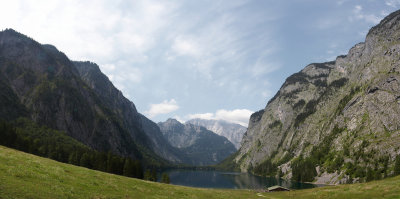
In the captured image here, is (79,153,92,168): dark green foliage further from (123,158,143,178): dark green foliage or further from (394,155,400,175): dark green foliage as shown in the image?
(394,155,400,175): dark green foliage

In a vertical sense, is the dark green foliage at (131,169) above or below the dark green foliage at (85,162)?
below

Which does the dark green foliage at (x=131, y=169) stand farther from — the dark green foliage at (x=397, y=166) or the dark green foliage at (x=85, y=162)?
the dark green foliage at (x=397, y=166)

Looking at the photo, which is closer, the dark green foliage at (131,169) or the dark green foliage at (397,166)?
the dark green foliage at (131,169)

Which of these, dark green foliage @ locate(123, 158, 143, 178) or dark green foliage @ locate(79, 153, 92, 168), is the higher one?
dark green foliage @ locate(79, 153, 92, 168)

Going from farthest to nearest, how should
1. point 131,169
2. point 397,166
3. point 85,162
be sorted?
1. point 397,166
2. point 85,162
3. point 131,169

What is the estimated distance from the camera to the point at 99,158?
468 ft

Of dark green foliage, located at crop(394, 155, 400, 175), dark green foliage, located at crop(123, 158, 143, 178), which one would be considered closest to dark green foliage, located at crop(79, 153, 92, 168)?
dark green foliage, located at crop(123, 158, 143, 178)

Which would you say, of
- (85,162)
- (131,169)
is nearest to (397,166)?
(131,169)

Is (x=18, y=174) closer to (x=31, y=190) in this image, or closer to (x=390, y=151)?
(x=31, y=190)

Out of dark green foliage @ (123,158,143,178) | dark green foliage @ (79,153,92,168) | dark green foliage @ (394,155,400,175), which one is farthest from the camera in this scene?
dark green foliage @ (394,155,400,175)

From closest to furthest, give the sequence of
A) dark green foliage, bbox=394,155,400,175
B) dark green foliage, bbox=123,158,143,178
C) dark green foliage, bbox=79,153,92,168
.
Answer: dark green foliage, bbox=123,158,143,178 → dark green foliage, bbox=79,153,92,168 → dark green foliage, bbox=394,155,400,175

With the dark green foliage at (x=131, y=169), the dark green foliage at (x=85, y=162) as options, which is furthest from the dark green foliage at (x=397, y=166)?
the dark green foliage at (x=85, y=162)

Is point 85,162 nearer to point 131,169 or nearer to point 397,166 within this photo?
point 131,169

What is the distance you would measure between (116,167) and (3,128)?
215 ft
